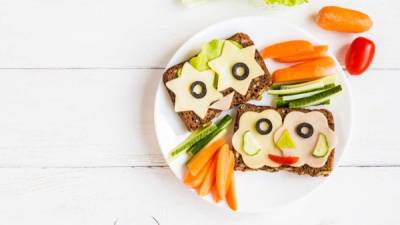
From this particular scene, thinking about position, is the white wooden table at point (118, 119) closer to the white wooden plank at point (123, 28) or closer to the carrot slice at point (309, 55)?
the white wooden plank at point (123, 28)

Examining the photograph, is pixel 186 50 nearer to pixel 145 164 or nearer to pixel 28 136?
pixel 145 164

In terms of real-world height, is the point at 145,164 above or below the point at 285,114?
below

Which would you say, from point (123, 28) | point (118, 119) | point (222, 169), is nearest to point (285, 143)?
point (222, 169)

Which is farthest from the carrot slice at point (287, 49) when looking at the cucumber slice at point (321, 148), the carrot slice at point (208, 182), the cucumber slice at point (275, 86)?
the carrot slice at point (208, 182)

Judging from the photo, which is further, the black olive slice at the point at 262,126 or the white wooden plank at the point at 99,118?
the white wooden plank at the point at 99,118

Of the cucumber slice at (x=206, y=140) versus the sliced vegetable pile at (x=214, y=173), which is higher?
the cucumber slice at (x=206, y=140)

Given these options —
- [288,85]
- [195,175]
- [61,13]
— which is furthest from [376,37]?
[61,13]

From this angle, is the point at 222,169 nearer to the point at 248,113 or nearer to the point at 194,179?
the point at 194,179
